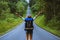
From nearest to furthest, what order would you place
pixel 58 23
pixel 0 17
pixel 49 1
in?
1. pixel 58 23
2. pixel 49 1
3. pixel 0 17

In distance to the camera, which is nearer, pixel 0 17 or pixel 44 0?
pixel 44 0

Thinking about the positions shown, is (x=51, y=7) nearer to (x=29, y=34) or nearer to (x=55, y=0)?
(x=55, y=0)

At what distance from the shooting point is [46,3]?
42.2m

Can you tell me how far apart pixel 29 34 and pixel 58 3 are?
25104mm

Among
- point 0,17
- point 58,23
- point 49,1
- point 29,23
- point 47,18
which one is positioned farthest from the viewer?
point 0,17

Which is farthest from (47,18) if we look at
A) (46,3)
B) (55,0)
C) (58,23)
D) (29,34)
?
(29,34)

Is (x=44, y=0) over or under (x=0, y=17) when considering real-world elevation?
over

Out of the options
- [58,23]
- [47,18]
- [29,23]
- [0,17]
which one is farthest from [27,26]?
[0,17]

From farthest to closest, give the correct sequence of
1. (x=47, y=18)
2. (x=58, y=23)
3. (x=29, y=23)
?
1. (x=47, y=18)
2. (x=58, y=23)
3. (x=29, y=23)

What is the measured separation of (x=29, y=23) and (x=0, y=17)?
35718 mm

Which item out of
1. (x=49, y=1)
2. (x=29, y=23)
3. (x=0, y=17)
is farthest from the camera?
(x=0, y=17)

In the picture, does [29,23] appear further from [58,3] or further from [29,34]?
[58,3]

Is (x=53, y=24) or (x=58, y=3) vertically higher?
(x=58, y=3)

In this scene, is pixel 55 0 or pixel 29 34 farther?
pixel 55 0
